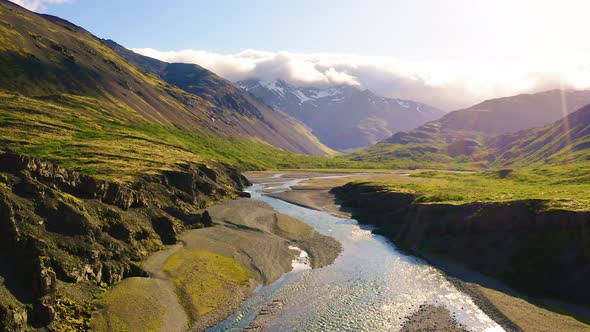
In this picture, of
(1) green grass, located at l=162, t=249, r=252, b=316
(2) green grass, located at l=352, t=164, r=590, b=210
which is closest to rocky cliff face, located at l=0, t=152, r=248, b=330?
(1) green grass, located at l=162, t=249, r=252, b=316

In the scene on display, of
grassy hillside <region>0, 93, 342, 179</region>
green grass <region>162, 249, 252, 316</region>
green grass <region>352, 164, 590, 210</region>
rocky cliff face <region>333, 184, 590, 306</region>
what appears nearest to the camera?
green grass <region>162, 249, 252, 316</region>

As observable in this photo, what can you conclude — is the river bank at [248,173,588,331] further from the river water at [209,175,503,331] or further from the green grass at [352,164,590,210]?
the green grass at [352,164,590,210]

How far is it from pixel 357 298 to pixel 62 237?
150 feet

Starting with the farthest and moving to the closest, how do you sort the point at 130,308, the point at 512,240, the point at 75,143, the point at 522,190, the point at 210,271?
1. the point at 75,143
2. the point at 522,190
3. the point at 512,240
4. the point at 210,271
5. the point at 130,308

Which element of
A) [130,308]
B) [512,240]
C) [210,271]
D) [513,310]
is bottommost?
[130,308]

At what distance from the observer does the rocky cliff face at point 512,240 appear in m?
63.3

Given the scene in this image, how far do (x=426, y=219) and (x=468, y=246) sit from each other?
15.2 m

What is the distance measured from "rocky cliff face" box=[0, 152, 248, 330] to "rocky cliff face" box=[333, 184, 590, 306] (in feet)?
193

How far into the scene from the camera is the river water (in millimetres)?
53594

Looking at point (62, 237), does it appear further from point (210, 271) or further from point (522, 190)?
point (522, 190)

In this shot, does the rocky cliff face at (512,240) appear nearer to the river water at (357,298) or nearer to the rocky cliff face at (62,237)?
the river water at (357,298)

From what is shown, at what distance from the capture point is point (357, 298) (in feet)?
202

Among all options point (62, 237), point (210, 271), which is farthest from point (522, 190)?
point (62, 237)

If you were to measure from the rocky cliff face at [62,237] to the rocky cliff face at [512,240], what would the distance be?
193ft
